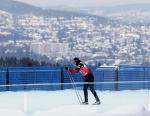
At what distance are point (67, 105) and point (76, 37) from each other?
438 feet

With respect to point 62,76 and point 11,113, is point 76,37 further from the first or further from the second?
point 11,113

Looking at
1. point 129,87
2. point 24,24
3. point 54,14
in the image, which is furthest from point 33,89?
point 54,14

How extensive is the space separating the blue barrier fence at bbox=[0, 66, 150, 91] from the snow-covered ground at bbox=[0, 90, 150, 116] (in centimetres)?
88

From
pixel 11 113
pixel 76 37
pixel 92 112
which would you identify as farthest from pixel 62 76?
pixel 76 37

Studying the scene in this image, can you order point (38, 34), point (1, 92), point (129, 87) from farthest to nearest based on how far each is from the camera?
1. point (38, 34)
2. point (129, 87)
3. point (1, 92)

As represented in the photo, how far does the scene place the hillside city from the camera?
4722 inches

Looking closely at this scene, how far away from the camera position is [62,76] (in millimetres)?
30453

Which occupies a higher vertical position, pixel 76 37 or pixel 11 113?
pixel 76 37

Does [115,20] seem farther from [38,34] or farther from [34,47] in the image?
[34,47]

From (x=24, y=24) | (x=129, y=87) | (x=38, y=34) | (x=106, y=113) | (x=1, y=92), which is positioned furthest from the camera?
(x=24, y=24)

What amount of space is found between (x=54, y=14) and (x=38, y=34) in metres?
23.6

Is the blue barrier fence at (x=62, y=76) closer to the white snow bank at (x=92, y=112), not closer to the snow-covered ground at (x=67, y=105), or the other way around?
the snow-covered ground at (x=67, y=105)

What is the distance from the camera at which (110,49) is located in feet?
447

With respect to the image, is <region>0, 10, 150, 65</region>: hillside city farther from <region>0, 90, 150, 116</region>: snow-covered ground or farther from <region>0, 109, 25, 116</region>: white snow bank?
<region>0, 109, 25, 116</region>: white snow bank
